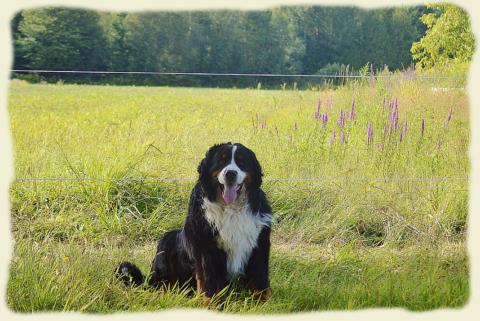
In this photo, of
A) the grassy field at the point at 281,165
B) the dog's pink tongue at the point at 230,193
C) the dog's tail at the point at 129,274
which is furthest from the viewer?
the grassy field at the point at 281,165

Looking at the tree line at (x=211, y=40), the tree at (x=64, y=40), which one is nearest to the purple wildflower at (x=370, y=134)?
the tree line at (x=211, y=40)

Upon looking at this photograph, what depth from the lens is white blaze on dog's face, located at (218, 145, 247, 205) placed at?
12.6 feet

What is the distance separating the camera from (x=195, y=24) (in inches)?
205

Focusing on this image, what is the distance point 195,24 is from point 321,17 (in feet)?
3.21

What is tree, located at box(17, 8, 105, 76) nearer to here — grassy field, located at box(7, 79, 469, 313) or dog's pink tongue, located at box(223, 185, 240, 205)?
grassy field, located at box(7, 79, 469, 313)

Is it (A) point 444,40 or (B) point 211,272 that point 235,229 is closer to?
(B) point 211,272

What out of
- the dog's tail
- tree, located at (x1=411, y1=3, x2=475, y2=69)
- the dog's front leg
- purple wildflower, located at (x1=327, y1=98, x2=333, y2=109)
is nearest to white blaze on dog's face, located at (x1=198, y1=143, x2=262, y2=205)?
the dog's front leg

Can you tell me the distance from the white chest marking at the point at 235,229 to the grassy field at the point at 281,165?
67 centimetres

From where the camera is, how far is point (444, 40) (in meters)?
5.43

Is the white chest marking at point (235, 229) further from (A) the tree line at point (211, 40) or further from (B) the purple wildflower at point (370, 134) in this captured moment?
(B) the purple wildflower at point (370, 134)

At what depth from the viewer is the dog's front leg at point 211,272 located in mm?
4051

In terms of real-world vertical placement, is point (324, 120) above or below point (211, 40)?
below

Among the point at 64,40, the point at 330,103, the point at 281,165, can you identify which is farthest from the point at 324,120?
the point at 64,40

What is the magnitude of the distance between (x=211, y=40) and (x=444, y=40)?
1.83 meters
